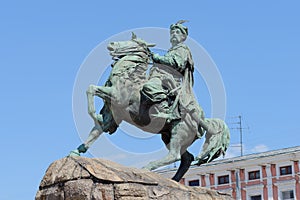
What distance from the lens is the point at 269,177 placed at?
1917 inches

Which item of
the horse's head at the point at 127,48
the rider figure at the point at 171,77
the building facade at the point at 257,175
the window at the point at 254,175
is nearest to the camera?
the rider figure at the point at 171,77

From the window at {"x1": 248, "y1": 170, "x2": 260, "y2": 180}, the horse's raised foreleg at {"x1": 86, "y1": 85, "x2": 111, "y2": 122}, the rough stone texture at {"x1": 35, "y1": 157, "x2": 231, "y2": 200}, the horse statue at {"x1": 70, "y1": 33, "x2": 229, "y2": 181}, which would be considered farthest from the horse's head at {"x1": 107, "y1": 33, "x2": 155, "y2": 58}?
the window at {"x1": 248, "y1": 170, "x2": 260, "y2": 180}

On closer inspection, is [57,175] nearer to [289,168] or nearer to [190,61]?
[190,61]

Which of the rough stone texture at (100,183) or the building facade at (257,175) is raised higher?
the building facade at (257,175)

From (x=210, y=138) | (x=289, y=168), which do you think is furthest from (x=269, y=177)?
(x=210, y=138)

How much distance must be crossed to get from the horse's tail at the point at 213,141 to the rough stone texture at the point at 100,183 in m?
1.63

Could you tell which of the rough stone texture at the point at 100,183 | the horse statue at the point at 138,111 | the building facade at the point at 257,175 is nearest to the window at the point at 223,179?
the building facade at the point at 257,175

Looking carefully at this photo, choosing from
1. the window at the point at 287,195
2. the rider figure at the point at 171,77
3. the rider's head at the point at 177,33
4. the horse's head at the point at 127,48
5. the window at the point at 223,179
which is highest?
the window at the point at 223,179

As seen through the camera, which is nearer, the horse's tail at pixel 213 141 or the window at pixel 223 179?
the horse's tail at pixel 213 141

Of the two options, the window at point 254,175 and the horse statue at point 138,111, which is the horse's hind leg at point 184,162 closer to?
the horse statue at point 138,111

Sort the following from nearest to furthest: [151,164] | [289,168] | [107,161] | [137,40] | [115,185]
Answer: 1. [115,185]
2. [107,161]
3. [151,164]
4. [137,40]
5. [289,168]

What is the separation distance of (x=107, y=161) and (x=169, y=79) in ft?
6.62

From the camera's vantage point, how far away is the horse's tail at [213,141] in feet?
34.6

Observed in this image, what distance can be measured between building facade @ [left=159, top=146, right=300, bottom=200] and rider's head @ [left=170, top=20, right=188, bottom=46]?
124 ft
